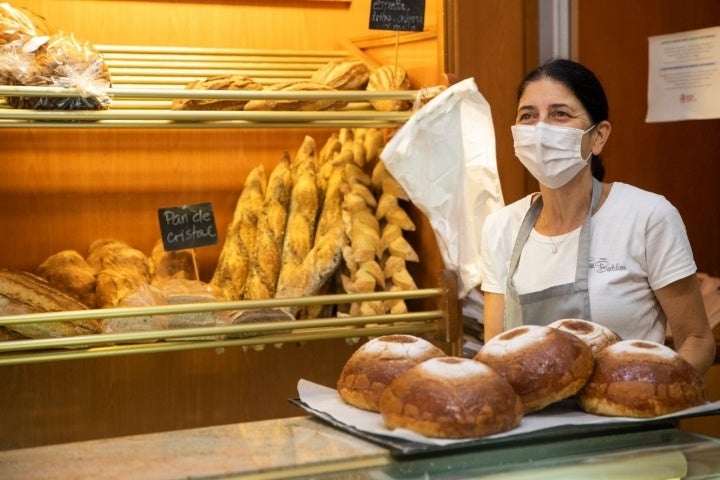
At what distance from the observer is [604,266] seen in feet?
6.43

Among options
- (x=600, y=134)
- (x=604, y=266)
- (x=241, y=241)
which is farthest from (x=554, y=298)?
(x=241, y=241)

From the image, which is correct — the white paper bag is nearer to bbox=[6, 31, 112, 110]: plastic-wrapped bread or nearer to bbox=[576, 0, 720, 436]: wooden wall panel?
bbox=[576, 0, 720, 436]: wooden wall panel

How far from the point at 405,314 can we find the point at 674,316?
73 cm

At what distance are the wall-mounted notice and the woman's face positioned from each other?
0.93 meters

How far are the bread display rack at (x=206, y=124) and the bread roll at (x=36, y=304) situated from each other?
4 centimetres

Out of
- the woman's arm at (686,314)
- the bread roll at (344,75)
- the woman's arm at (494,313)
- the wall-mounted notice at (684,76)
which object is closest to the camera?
the woman's arm at (686,314)

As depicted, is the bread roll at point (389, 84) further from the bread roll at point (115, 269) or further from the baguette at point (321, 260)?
the bread roll at point (115, 269)

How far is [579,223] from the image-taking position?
2.03 m

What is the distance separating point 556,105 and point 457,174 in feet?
1.75

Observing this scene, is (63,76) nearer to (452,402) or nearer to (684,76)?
(452,402)

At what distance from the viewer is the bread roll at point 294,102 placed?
7.94 ft

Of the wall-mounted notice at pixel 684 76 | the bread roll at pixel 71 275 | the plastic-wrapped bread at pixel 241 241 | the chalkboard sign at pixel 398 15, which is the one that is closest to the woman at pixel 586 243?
the chalkboard sign at pixel 398 15

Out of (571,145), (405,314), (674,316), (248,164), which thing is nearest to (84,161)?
(248,164)

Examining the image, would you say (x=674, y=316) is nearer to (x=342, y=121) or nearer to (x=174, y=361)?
(x=342, y=121)
